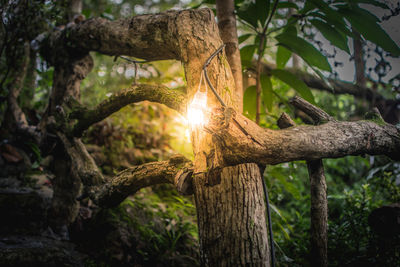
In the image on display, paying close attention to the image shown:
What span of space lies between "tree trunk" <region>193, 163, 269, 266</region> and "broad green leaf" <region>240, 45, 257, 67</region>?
1.34 meters

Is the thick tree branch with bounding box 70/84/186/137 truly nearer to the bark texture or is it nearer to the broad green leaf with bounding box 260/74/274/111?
the bark texture

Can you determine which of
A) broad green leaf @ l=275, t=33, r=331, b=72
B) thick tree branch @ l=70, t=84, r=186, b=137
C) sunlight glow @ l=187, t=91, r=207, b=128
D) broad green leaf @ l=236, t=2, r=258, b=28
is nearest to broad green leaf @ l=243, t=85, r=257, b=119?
broad green leaf @ l=275, t=33, r=331, b=72

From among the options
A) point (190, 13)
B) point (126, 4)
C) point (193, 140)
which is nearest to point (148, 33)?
point (190, 13)

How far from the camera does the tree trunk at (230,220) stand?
1.16 metres

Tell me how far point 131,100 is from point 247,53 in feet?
4.18

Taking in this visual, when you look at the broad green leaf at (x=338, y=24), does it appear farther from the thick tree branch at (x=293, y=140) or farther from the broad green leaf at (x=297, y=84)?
the thick tree branch at (x=293, y=140)

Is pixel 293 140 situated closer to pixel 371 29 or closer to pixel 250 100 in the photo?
pixel 371 29

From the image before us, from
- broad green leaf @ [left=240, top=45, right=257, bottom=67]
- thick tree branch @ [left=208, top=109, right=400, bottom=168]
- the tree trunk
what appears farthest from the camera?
broad green leaf @ [left=240, top=45, right=257, bottom=67]

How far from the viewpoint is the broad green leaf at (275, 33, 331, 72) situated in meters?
1.87

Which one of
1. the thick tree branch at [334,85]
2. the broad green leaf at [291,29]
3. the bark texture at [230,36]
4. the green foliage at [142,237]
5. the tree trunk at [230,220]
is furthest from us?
the thick tree branch at [334,85]

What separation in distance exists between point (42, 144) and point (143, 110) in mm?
2355

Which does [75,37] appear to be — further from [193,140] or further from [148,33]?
[193,140]

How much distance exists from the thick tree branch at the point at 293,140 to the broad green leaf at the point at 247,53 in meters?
1.20

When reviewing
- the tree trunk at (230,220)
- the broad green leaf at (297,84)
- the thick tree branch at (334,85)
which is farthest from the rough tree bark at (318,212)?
the thick tree branch at (334,85)
